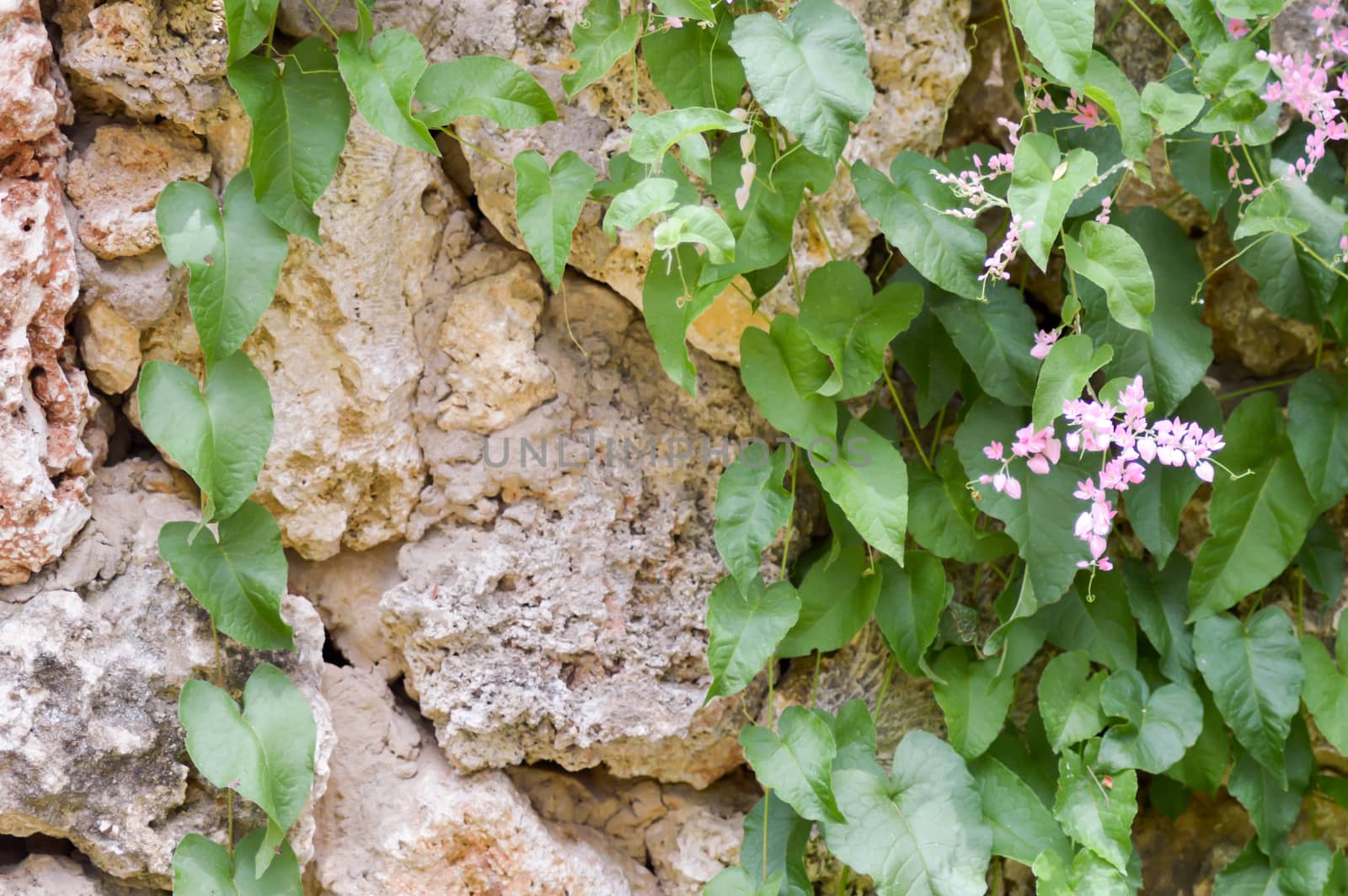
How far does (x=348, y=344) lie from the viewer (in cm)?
112

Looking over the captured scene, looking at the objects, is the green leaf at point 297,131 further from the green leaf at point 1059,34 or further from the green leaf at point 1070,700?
the green leaf at point 1070,700

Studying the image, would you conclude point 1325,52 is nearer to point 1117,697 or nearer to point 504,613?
point 1117,697

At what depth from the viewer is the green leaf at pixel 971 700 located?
1.15 m

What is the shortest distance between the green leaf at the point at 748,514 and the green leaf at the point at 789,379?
0.16 ft

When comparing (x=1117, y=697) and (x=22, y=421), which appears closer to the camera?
(x=22, y=421)

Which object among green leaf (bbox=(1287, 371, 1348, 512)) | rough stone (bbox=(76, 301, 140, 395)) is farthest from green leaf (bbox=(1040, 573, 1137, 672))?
rough stone (bbox=(76, 301, 140, 395))

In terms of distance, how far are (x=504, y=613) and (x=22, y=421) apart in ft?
1.56

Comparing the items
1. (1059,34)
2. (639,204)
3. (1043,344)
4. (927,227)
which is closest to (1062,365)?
(1043,344)

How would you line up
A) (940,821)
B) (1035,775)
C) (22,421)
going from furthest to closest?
(1035,775) < (940,821) < (22,421)

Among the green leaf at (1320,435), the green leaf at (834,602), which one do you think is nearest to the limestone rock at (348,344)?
the green leaf at (834,602)

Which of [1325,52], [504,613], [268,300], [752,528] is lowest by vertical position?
[504,613]

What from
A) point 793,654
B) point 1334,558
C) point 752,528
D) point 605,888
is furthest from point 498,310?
point 1334,558

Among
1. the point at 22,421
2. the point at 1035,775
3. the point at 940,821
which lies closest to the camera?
the point at 22,421

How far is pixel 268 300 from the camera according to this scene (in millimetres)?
1005
